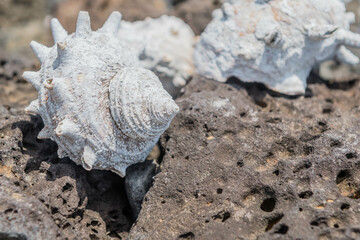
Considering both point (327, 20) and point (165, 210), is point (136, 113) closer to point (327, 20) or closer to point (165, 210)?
point (165, 210)

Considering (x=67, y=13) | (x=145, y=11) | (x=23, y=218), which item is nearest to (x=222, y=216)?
(x=23, y=218)

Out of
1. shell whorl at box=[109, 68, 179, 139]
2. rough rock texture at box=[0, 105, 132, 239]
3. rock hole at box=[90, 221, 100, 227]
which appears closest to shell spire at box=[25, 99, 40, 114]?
rough rock texture at box=[0, 105, 132, 239]

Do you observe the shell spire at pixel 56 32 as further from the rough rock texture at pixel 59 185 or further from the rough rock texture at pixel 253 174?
the rough rock texture at pixel 253 174

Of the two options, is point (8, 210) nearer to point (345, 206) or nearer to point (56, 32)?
point (56, 32)

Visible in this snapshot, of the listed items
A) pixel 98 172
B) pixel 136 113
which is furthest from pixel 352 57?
pixel 98 172

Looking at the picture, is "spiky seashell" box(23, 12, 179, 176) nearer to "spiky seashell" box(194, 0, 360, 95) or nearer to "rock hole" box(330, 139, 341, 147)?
"spiky seashell" box(194, 0, 360, 95)

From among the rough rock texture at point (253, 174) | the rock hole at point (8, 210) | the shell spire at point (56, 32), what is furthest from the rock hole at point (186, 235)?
the shell spire at point (56, 32)

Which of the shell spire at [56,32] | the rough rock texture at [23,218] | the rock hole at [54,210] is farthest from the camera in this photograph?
the shell spire at [56,32]
